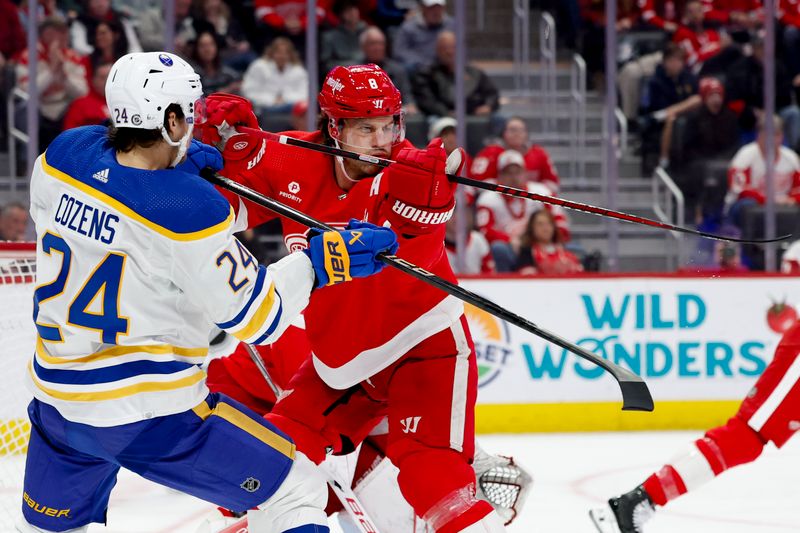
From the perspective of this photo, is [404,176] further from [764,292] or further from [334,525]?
[764,292]

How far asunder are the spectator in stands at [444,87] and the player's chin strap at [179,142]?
3.75 meters

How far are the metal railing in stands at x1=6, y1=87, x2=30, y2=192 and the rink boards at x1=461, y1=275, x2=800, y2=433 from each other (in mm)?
2082

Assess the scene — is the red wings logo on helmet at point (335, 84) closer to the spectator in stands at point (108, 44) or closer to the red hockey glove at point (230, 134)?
the red hockey glove at point (230, 134)

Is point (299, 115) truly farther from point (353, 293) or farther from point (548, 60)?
point (353, 293)

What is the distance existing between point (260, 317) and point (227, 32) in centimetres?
433

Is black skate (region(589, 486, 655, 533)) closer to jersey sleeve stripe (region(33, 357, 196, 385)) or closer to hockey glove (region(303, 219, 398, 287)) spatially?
hockey glove (region(303, 219, 398, 287))

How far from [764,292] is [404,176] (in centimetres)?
329

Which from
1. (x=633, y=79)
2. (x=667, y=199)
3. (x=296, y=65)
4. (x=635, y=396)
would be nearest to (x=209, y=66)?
(x=296, y=65)

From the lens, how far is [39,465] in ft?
7.62

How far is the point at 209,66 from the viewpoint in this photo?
6.10 m

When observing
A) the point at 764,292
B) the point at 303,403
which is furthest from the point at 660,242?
the point at 303,403

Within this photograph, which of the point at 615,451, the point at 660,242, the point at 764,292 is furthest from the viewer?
the point at 660,242

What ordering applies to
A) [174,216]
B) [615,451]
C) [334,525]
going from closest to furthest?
1. [174,216]
2. [334,525]
3. [615,451]

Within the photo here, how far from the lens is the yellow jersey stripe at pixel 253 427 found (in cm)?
229
